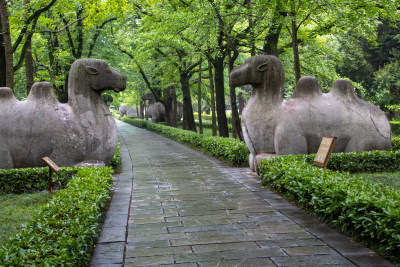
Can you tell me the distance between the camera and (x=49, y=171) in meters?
7.75

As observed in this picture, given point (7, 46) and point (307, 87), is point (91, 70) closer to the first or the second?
point (7, 46)

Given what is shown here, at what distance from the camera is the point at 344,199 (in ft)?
17.2

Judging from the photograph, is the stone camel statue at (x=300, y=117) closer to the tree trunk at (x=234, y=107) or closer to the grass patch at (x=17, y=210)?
the tree trunk at (x=234, y=107)

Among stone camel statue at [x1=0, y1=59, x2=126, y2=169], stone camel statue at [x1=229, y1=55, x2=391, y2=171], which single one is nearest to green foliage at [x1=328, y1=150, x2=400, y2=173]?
stone camel statue at [x1=229, y1=55, x2=391, y2=171]

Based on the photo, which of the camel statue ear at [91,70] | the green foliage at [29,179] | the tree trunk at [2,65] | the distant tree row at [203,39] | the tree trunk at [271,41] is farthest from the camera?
the tree trunk at [271,41]

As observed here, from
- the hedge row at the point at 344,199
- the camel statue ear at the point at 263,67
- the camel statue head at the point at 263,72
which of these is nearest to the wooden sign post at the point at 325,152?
the hedge row at the point at 344,199

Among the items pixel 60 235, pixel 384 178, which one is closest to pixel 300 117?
pixel 384 178

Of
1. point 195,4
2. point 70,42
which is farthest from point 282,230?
point 70,42

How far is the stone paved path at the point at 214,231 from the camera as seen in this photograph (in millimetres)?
4379

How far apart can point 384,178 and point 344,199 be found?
3730 mm

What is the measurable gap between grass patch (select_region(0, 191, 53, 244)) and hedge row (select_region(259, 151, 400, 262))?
153 inches

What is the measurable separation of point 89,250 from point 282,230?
2.55 m

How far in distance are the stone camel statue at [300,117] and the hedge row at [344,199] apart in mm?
970

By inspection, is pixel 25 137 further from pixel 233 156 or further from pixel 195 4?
pixel 195 4
